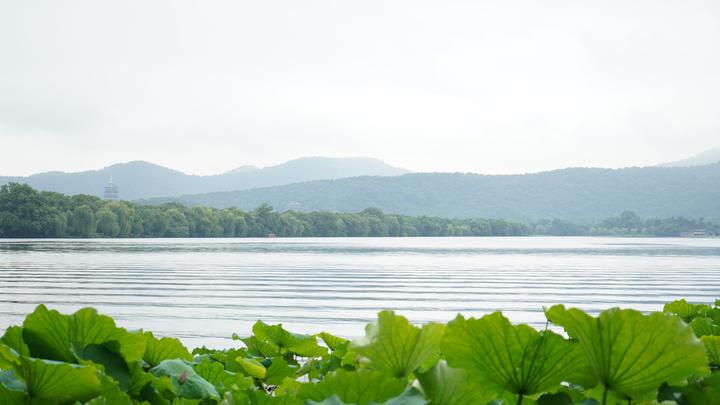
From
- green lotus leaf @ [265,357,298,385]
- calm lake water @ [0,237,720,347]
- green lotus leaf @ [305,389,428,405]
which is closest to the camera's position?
green lotus leaf @ [305,389,428,405]

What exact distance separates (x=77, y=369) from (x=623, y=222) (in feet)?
472

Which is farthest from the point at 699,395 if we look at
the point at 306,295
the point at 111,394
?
the point at 306,295

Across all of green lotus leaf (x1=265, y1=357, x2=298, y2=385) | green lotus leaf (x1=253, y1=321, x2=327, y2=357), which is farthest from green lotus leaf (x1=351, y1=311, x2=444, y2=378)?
green lotus leaf (x1=253, y1=321, x2=327, y2=357)

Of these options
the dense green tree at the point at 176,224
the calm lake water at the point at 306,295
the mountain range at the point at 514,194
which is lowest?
the calm lake water at the point at 306,295

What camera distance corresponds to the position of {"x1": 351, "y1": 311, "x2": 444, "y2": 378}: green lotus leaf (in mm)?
941

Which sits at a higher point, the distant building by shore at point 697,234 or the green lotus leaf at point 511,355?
the green lotus leaf at point 511,355

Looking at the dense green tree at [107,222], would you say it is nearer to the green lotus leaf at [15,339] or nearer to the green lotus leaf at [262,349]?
the green lotus leaf at [262,349]

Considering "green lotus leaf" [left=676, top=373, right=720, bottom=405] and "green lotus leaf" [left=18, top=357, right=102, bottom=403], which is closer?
"green lotus leaf" [left=18, top=357, right=102, bottom=403]

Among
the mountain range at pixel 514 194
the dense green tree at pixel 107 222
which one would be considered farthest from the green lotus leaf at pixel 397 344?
the mountain range at pixel 514 194

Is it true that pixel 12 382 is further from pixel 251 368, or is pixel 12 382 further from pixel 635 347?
pixel 251 368

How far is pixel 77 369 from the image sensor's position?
866 millimetres

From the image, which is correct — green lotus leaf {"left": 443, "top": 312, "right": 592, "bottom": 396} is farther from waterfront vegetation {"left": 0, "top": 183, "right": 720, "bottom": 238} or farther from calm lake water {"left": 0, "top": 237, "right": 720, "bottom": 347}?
waterfront vegetation {"left": 0, "top": 183, "right": 720, "bottom": 238}

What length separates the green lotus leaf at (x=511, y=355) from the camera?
2.99 feet

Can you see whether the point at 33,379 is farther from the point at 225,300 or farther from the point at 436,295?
the point at 436,295
